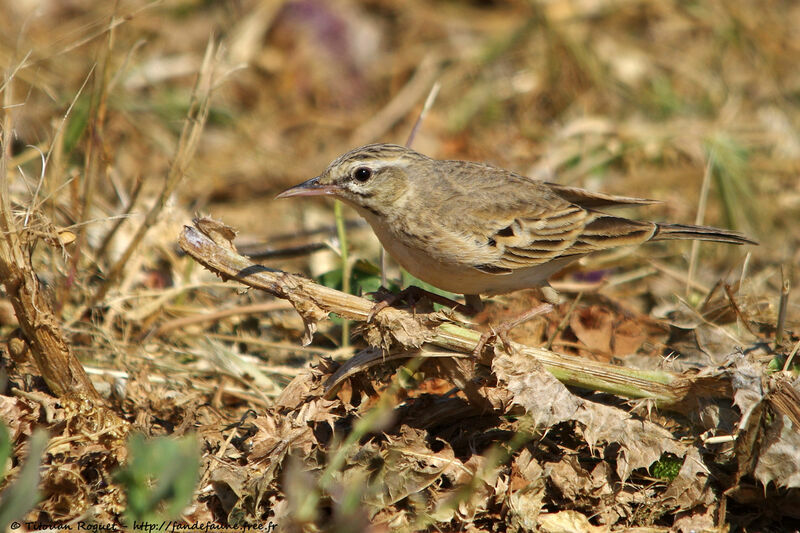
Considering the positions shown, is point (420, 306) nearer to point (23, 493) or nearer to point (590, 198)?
point (590, 198)

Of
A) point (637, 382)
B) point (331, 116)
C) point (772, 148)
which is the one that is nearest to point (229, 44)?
point (331, 116)

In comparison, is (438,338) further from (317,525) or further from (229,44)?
(229,44)

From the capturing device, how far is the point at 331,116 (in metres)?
10.4

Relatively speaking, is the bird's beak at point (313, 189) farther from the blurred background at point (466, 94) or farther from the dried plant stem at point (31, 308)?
the blurred background at point (466, 94)

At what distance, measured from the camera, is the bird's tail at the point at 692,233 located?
5324mm

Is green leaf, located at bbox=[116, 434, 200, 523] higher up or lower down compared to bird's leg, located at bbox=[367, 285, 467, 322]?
higher up

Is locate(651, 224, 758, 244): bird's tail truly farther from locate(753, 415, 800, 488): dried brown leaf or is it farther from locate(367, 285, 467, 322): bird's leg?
locate(753, 415, 800, 488): dried brown leaf

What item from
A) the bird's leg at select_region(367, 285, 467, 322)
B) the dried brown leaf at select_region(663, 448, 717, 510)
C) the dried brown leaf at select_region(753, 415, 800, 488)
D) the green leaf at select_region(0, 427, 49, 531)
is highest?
the green leaf at select_region(0, 427, 49, 531)

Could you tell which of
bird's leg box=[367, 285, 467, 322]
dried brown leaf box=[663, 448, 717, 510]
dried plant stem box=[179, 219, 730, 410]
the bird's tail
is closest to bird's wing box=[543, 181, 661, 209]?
the bird's tail

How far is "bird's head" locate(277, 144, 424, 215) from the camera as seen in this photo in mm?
5129

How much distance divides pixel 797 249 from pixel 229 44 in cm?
679

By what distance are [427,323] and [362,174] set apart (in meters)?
1.39

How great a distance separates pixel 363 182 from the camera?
203 inches

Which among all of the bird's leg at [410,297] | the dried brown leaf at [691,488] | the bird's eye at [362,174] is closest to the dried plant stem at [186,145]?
the bird's eye at [362,174]
